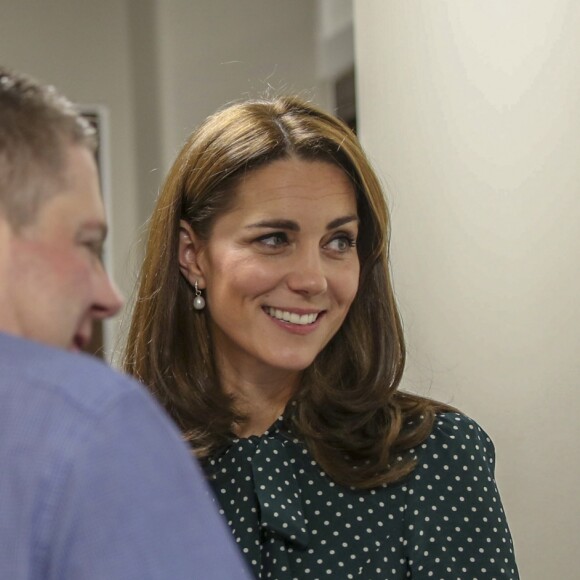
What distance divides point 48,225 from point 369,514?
3.62ft

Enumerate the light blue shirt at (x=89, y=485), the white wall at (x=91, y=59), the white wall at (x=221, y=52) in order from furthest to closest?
the white wall at (x=91, y=59) < the white wall at (x=221, y=52) < the light blue shirt at (x=89, y=485)

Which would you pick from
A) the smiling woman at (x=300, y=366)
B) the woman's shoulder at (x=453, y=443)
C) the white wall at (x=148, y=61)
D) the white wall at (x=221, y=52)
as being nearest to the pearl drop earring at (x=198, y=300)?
the smiling woman at (x=300, y=366)

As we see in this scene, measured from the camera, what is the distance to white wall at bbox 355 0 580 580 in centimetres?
196

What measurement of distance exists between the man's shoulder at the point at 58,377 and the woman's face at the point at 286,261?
1.03 metres

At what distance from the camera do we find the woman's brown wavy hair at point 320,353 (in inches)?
69.4

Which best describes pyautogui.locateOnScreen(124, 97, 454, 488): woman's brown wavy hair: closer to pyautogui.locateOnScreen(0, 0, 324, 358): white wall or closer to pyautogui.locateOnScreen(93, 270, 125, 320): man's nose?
pyautogui.locateOnScreen(93, 270, 125, 320): man's nose

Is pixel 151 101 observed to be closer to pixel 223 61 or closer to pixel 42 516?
pixel 223 61

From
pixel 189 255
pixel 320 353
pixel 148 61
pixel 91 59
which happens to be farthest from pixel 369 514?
pixel 91 59

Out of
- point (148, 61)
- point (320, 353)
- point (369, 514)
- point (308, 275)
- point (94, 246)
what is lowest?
point (369, 514)

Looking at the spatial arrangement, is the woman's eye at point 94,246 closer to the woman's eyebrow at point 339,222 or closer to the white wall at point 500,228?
the woman's eyebrow at point 339,222

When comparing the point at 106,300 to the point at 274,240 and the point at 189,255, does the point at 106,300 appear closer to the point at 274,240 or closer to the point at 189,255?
the point at 274,240

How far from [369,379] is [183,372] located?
0.98 feet

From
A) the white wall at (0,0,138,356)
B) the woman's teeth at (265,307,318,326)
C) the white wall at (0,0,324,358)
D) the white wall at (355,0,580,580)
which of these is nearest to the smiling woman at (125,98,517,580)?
the woman's teeth at (265,307,318,326)

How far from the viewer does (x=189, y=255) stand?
72.9 inches
